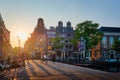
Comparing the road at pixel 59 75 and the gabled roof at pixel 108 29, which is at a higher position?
the gabled roof at pixel 108 29

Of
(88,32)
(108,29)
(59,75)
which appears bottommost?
(59,75)

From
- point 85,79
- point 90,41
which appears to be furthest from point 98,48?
point 85,79

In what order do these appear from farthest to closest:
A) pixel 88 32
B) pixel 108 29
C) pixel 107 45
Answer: pixel 108 29 → pixel 107 45 → pixel 88 32

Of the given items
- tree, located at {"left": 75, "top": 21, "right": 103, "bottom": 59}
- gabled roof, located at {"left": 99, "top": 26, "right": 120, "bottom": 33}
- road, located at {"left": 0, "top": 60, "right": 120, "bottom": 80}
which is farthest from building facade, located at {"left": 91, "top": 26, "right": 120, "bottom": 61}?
road, located at {"left": 0, "top": 60, "right": 120, "bottom": 80}

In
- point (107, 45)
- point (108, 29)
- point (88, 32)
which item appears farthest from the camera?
point (108, 29)

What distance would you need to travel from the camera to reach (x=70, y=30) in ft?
369

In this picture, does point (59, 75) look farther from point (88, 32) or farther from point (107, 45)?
point (107, 45)

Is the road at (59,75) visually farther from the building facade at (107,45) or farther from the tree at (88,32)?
the building facade at (107,45)

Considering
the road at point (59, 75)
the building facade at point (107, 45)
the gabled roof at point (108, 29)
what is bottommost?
the road at point (59, 75)

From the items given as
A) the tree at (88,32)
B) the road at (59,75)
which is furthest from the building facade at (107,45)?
the road at (59,75)

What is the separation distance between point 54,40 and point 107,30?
23.7 meters

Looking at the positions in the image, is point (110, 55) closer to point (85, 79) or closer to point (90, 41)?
point (90, 41)

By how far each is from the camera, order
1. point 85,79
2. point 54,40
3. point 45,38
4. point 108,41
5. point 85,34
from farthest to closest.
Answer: point 45,38 < point 54,40 < point 108,41 < point 85,34 < point 85,79

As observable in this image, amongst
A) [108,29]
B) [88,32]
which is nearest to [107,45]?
[108,29]
